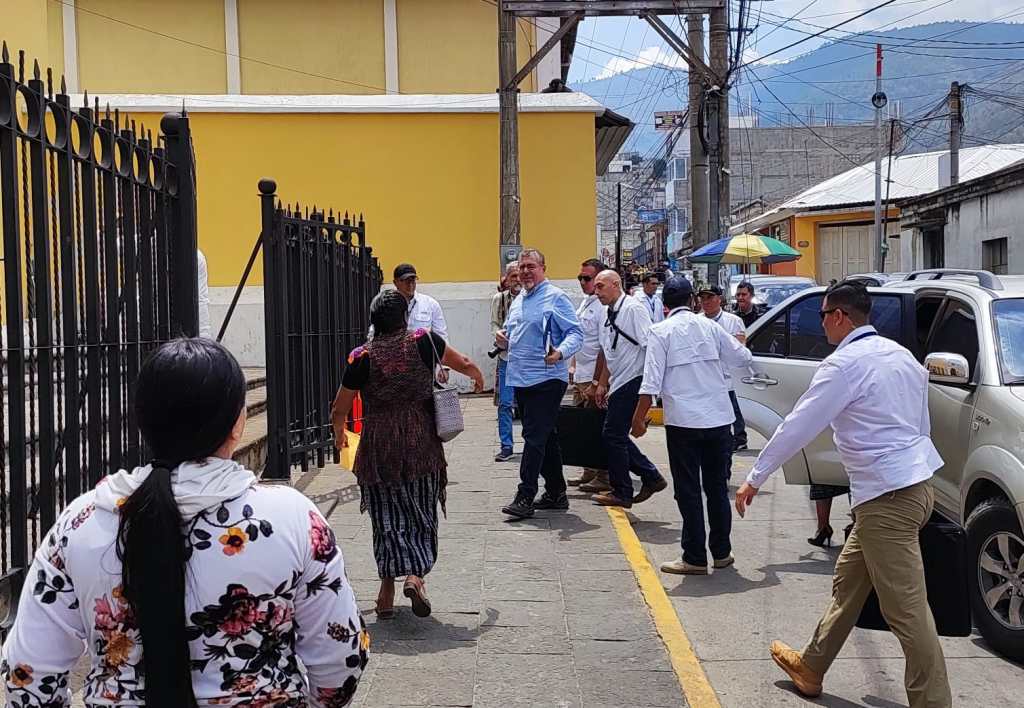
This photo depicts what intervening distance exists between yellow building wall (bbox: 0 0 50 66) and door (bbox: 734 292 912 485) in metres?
7.83

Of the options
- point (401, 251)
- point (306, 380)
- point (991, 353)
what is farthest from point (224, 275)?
point (991, 353)

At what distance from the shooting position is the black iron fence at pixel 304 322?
8484 mm

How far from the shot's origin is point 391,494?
5.73 metres

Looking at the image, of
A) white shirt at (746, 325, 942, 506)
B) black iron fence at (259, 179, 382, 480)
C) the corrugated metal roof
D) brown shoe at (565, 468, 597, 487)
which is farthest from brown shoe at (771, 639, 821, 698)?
the corrugated metal roof

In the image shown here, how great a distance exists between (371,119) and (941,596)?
42.5 ft

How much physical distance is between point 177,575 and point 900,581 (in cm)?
320

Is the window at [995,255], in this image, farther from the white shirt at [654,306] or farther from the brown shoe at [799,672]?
the brown shoe at [799,672]

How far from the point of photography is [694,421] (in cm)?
677

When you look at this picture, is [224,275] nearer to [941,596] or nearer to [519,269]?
[519,269]

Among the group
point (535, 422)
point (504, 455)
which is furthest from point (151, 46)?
point (535, 422)

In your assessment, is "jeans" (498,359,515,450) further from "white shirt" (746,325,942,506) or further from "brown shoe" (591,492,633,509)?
"white shirt" (746,325,942,506)

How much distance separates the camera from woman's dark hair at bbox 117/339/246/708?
7.10 ft

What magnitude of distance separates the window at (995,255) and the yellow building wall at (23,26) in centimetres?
1746

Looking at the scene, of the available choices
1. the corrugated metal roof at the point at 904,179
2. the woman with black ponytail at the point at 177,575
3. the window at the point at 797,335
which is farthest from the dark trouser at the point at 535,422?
the corrugated metal roof at the point at 904,179
